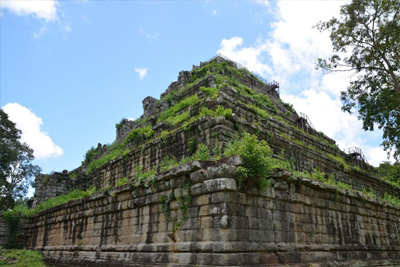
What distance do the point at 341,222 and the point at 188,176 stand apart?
5718 mm

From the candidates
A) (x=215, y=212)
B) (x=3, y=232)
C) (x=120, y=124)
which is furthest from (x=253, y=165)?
(x=120, y=124)

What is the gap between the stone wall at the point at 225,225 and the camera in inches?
256

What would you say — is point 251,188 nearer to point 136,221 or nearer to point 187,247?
point 187,247

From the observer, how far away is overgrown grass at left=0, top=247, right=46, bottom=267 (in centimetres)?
1266

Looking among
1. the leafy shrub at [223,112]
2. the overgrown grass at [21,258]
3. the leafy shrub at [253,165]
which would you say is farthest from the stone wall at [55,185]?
the leafy shrub at [253,165]

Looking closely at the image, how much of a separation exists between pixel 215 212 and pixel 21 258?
11.7m

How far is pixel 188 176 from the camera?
7.40 meters

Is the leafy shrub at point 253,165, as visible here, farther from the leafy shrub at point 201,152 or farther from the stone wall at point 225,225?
the leafy shrub at point 201,152

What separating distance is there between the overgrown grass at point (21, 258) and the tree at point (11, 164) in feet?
63.1

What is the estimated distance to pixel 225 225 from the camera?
6.22 meters

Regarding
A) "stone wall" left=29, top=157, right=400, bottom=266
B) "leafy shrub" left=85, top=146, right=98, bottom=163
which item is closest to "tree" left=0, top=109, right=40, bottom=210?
"leafy shrub" left=85, top=146, right=98, bottom=163

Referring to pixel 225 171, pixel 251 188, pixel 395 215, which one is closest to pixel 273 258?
pixel 251 188

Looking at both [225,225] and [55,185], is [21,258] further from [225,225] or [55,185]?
[225,225]

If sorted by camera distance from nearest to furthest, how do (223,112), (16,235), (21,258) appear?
(223,112) → (21,258) → (16,235)
